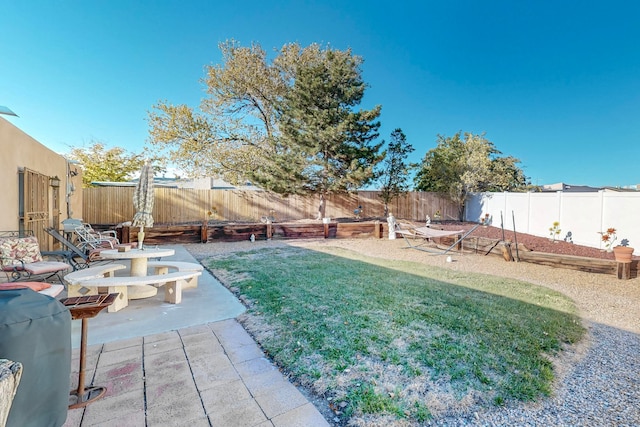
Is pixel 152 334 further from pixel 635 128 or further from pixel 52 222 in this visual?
pixel 635 128

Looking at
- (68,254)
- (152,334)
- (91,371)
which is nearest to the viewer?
(91,371)

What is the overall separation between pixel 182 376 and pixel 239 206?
11.5 metres

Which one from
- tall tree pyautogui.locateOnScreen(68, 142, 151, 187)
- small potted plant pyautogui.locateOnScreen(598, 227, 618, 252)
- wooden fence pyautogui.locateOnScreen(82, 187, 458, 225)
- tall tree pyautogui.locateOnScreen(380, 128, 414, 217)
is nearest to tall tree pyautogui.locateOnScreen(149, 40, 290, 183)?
wooden fence pyautogui.locateOnScreen(82, 187, 458, 225)

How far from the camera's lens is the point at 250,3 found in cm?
941

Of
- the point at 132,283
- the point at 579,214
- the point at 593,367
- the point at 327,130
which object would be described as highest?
the point at 327,130

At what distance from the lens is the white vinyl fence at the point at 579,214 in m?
6.84

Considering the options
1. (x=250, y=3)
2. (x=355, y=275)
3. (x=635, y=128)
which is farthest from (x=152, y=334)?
(x=635, y=128)

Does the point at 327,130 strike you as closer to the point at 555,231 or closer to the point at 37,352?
the point at 555,231

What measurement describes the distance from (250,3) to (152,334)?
10423mm

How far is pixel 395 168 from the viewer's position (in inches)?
525

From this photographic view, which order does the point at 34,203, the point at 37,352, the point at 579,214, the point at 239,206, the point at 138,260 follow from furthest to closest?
the point at 239,206
the point at 579,214
the point at 34,203
the point at 138,260
the point at 37,352

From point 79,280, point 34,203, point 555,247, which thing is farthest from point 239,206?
point 555,247

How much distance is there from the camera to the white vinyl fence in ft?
22.4

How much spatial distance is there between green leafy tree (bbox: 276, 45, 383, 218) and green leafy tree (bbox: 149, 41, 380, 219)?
0.04 metres
